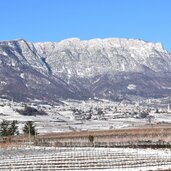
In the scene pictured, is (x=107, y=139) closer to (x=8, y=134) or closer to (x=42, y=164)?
(x=8, y=134)

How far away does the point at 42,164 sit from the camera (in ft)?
A: 193

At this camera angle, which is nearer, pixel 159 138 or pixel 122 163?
pixel 122 163

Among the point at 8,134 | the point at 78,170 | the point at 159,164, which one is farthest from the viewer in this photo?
the point at 8,134

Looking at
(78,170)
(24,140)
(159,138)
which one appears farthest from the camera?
(24,140)

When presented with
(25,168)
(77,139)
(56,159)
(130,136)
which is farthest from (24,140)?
(25,168)

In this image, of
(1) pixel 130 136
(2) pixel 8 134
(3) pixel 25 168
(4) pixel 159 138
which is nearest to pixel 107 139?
(1) pixel 130 136

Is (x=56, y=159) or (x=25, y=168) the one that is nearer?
(x=25, y=168)

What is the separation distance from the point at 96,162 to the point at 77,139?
74980 millimetres

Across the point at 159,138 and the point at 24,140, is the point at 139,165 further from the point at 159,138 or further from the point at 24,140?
the point at 24,140

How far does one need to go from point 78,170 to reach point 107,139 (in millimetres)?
77970

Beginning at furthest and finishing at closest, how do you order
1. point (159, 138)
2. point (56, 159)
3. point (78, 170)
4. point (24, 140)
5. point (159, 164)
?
point (24, 140) → point (159, 138) → point (56, 159) → point (159, 164) → point (78, 170)

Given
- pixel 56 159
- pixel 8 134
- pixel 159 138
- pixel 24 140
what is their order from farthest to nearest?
pixel 8 134 → pixel 24 140 → pixel 159 138 → pixel 56 159

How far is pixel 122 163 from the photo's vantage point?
195 feet

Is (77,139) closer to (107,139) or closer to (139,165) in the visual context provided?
(107,139)
